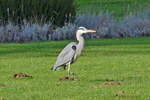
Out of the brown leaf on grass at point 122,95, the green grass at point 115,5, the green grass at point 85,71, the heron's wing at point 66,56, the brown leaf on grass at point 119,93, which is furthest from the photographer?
the green grass at point 115,5

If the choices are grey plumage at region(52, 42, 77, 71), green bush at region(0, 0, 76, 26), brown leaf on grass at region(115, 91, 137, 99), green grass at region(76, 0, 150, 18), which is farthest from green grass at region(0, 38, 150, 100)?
green grass at region(76, 0, 150, 18)

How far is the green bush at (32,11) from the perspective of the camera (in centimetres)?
2744

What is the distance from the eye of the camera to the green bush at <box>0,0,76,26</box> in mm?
27438

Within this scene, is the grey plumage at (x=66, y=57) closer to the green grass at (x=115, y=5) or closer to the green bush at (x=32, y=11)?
the green bush at (x=32, y=11)

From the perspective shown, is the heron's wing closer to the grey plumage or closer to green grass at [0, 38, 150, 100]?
the grey plumage

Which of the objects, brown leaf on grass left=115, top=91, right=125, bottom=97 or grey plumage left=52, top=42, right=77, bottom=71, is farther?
grey plumage left=52, top=42, right=77, bottom=71

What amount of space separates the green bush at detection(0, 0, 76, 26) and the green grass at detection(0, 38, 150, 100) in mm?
2990

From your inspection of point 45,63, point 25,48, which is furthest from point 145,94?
point 25,48

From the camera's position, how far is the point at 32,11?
2741 cm

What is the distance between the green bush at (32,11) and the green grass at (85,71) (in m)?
2.99

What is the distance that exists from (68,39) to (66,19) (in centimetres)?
152

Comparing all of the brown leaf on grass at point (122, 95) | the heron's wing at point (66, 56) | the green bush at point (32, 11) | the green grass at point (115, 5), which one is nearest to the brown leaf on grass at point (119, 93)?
the brown leaf on grass at point (122, 95)

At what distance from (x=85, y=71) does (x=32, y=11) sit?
496 inches

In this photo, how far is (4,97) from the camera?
33.0 feet
